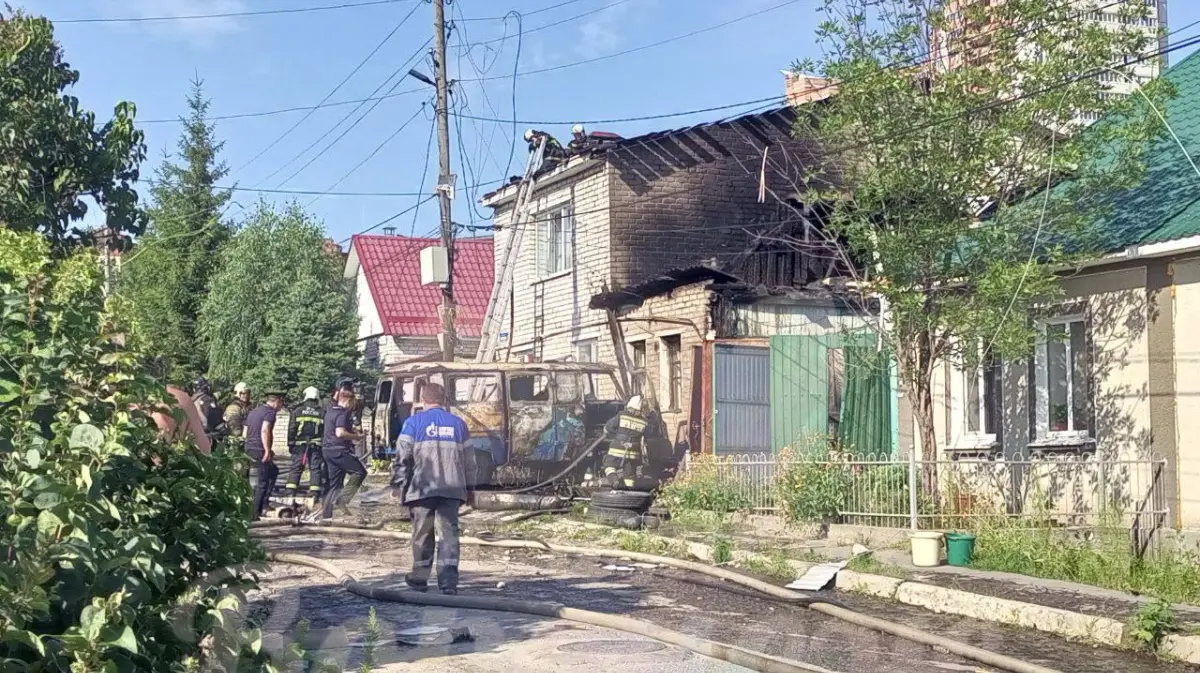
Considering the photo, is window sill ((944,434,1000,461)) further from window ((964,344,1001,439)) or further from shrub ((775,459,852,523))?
shrub ((775,459,852,523))

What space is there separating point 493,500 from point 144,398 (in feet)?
43.4

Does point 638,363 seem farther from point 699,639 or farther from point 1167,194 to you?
point 699,639

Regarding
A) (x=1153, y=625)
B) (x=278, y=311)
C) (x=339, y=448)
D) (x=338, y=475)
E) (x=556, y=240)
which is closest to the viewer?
(x=1153, y=625)

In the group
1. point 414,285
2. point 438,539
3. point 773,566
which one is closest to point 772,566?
point 773,566

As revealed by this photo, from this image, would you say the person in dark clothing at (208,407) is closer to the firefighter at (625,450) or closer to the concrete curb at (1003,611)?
the firefighter at (625,450)

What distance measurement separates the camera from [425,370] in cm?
1850

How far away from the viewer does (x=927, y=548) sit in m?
11.9

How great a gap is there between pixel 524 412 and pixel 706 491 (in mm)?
3193

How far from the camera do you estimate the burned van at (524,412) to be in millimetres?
18125

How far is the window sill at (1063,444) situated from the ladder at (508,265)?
40.7 feet

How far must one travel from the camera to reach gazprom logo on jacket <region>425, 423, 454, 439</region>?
10188 millimetres

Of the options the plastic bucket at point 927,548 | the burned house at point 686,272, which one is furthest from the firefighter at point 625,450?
the plastic bucket at point 927,548

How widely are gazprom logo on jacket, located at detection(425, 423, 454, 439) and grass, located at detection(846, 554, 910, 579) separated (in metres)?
4.00

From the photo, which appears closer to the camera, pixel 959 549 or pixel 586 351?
pixel 959 549
